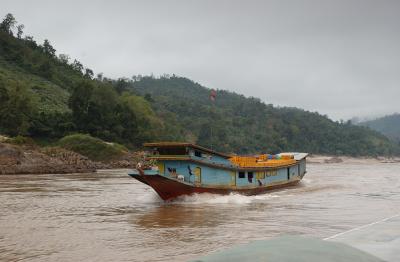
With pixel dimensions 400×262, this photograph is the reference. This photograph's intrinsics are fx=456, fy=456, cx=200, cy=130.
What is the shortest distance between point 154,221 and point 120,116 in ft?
217

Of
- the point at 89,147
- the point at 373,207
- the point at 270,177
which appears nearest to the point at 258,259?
the point at 373,207

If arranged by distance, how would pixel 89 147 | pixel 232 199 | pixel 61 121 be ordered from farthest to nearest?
1. pixel 61 121
2. pixel 89 147
3. pixel 232 199

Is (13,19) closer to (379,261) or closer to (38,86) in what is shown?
(38,86)

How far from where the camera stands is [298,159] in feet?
120

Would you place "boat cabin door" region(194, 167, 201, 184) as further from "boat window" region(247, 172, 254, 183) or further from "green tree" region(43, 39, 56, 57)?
"green tree" region(43, 39, 56, 57)

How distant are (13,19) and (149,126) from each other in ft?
184

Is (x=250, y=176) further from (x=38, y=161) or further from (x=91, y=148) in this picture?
(x=91, y=148)

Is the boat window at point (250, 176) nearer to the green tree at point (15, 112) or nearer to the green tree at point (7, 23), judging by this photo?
the green tree at point (15, 112)

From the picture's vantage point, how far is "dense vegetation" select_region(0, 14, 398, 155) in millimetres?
73188

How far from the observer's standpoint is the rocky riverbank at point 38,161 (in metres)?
46.8

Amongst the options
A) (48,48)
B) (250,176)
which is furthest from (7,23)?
(250,176)

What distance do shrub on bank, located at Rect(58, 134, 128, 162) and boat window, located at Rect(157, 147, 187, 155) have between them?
42.4 m

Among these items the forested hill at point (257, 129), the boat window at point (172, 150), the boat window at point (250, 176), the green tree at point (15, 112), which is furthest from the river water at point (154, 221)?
the forested hill at point (257, 129)

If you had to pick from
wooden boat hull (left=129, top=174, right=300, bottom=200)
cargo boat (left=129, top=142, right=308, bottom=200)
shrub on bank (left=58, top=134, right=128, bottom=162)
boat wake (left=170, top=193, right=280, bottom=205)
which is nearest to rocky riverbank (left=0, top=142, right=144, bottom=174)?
shrub on bank (left=58, top=134, right=128, bottom=162)
